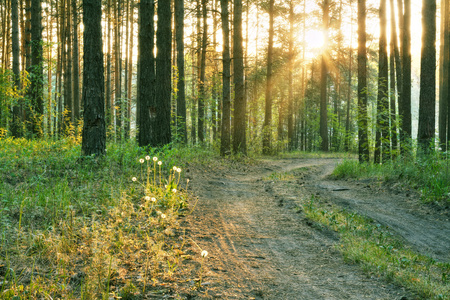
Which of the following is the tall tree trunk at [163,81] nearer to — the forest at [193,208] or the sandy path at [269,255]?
the forest at [193,208]

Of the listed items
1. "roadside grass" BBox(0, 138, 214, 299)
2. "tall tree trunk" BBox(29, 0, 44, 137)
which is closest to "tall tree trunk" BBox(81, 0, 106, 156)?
"roadside grass" BBox(0, 138, 214, 299)

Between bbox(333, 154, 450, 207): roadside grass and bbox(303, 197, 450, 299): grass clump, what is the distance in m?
2.45

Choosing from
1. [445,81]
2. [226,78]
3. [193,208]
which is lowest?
[193,208]

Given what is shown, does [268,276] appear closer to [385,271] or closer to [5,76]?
[385,271]

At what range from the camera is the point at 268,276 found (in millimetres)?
3377

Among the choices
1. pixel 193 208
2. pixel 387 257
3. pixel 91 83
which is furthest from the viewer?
pixel 91 83

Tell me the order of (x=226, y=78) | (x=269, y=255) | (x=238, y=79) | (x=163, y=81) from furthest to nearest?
(x=238, y=79) < (x=226, y=78) < (x=163, y=81) < (x=269, y=255)

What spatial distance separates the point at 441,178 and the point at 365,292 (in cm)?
597

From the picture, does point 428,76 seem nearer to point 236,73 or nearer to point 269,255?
point 236,73

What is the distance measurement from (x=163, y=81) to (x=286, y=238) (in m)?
8.21

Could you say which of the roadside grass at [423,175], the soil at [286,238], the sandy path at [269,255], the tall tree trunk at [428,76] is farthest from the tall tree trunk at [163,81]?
the tall tree trunk at [428,76]

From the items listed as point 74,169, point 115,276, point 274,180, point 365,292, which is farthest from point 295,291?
point 274,180

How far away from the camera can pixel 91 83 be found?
7992 millimetres

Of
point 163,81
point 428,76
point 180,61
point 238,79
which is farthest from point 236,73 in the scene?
point 428,76
